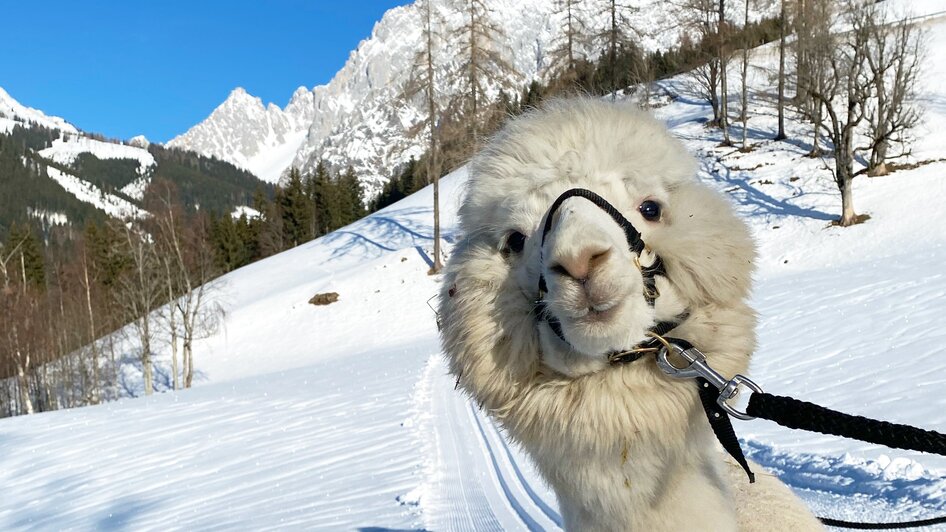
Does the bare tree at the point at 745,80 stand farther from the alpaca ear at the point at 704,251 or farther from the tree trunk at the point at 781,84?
the alpaca ear at the point at 704,251

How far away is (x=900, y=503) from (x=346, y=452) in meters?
5.56

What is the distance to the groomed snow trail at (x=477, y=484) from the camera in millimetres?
4711

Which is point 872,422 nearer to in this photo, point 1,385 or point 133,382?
point 133,382

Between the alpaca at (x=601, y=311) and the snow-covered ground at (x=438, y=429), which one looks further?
the snow-covered ground at (x=438, y=429)

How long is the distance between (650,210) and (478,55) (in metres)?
20.5

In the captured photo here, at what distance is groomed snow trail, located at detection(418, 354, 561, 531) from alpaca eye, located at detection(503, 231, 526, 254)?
1.77m

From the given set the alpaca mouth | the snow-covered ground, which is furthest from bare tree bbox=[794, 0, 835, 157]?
the alpaca mouth

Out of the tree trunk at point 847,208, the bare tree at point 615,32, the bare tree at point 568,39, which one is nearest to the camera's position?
the tree trunk at point 847,208

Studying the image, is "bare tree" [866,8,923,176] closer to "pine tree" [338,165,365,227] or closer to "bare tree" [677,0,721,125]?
"bare tree" [677,0,721,125]

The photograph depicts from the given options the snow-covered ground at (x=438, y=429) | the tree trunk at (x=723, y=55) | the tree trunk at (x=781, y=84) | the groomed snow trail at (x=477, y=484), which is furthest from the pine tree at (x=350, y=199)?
the groomed snow trail at (x=477, y=484)

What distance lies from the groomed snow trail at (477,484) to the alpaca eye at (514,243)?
5.80 ft

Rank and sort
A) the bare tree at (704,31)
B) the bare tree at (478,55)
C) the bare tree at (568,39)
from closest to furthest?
the bare tree at (478,55)
the bare tree at (568,39)
the bare tree at (704,31)

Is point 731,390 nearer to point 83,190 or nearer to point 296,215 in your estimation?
point 296,215

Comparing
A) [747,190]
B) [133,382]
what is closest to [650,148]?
[747,190]
